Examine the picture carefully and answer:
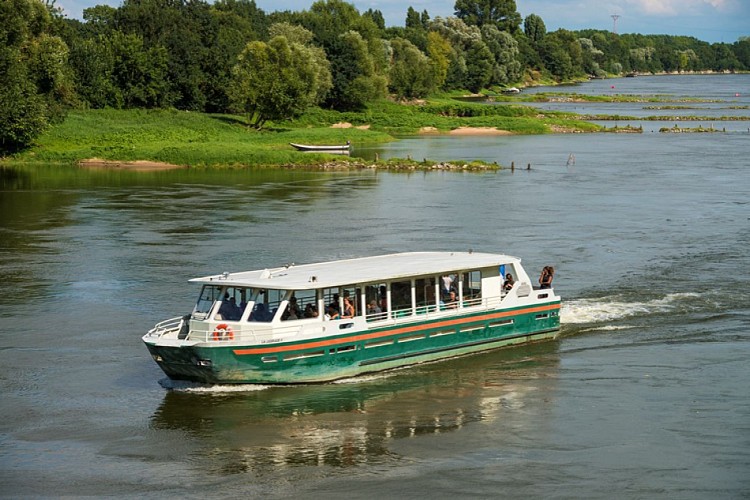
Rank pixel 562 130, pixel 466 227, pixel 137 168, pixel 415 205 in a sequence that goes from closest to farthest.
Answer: pixel 466 227
pixel 415 205
pixel 137 168
pixel 562 130

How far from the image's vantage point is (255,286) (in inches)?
1184

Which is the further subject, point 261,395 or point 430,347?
point 430,347

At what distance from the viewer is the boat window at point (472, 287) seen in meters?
33.9

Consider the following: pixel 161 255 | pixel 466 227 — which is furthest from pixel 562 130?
pixel 161 255

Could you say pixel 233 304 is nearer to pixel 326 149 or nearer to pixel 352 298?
pixel 352 298

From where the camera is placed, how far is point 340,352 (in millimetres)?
30688

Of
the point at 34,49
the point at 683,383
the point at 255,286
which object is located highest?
the point at 34,49

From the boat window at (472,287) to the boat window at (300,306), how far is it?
5070mm

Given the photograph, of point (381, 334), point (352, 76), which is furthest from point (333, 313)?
point (352, 76)

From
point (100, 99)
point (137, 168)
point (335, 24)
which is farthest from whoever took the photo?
point (335, 24)

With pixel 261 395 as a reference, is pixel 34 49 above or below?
above

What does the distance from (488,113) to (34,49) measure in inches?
2878

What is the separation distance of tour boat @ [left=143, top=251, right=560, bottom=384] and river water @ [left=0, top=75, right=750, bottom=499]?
2.04 feet

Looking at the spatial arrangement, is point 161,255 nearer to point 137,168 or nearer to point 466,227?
point 466,227
